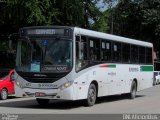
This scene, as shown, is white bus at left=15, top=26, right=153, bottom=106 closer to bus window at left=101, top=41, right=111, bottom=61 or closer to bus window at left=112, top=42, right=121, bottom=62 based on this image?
bus window at left=101, top=41, right=111, bottom=61

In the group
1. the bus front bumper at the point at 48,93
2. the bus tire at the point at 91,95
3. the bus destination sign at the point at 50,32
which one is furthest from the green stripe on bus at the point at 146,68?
the bus front bumper at the point at 48,93

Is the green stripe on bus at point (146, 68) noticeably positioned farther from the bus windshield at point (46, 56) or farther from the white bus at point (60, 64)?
the bus windshield at point (46, 56)

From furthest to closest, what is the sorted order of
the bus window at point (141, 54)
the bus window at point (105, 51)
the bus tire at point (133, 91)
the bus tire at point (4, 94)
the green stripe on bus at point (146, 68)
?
the green stripe on bus at point (146, 68) → the bus window at point (141, 54) → the bus tire at point (133, 91) → the bus tire at point (4, 94) → the bus window at point (105, 51)

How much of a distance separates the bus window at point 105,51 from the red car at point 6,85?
5910mm

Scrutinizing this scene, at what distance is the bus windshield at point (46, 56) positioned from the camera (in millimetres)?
17875

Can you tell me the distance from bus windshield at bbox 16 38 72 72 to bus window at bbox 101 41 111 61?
9.31ft

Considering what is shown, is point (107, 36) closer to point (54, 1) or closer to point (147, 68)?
point (147, 68)

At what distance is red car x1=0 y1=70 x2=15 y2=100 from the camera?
23.8 m

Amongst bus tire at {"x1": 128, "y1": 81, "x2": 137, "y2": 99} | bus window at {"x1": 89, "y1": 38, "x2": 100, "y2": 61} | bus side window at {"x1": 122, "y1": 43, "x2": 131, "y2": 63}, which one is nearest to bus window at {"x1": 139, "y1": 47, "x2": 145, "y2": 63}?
bus tire at {"x1": 128, "y1": 81, "x2": 137, "y2": 99}

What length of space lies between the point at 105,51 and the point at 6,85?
20.1 ft

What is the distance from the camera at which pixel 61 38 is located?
1814 centimetres

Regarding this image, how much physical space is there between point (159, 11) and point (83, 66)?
120ft

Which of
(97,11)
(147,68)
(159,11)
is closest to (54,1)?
(97,11)

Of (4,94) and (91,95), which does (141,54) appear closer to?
(91,95)
